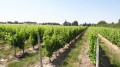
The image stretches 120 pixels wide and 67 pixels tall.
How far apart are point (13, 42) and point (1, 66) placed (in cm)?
231

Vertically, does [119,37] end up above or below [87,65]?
above

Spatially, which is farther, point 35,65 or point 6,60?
point 6,60

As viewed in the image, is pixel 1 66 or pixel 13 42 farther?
pixel 13 42

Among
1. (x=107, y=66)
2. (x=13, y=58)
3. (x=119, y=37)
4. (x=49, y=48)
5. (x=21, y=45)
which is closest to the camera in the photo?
(x=107, y=66)

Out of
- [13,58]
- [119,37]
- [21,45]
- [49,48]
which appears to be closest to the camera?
[49,48]

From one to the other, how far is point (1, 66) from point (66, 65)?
4.85 metres

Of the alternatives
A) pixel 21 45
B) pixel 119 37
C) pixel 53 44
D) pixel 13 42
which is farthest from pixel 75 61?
pixel 119 37

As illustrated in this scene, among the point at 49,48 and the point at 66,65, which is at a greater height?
the point at 49,48

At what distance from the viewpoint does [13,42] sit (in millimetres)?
7605

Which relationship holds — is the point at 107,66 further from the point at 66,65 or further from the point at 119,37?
the point at 119,37

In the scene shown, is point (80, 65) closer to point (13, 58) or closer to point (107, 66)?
point (107, 66)

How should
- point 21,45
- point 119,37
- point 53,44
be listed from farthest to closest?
point 119,37, point 21,45, point 53,44

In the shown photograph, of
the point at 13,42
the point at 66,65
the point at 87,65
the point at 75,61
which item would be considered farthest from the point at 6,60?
the point at 87,65

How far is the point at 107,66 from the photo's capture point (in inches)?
224
